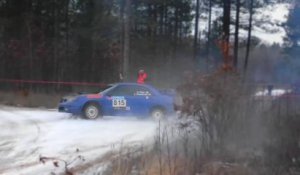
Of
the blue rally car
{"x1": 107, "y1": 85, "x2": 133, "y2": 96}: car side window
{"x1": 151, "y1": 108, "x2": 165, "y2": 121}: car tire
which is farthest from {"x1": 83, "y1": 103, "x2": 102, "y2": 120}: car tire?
{"x1": 151, "y1": 108, "x2": 165, "y2": 121}: car tire

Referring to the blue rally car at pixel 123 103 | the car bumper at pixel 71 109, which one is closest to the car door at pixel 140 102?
the blue rally car at pixel 123 103

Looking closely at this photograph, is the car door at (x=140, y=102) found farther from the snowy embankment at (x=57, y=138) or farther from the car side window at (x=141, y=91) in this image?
the snowy embankment at (x=57, y=138)

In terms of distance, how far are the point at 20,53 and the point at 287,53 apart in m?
21.7

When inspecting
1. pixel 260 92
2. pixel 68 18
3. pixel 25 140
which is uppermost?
pixel 68 18

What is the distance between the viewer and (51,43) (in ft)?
154

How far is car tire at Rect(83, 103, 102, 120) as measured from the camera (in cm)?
2006

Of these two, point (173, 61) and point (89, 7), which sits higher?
point (89, 7)

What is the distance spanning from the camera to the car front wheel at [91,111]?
20062mm

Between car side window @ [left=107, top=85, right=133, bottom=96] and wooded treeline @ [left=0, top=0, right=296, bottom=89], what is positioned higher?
wooded treeline @ [left=0, top=0, right=296, bottom=89]

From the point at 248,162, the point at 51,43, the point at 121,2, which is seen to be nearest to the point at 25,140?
the point at 248,162

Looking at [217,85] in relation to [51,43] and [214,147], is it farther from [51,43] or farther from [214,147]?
[51,43]

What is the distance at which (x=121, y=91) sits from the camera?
20.7 metres

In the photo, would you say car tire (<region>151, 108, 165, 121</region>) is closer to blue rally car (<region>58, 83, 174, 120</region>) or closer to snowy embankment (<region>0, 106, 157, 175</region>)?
blue rally car (<region>58, 83, 174, 120</region>)

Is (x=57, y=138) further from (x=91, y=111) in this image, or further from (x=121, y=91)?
(x=121, y=91)
